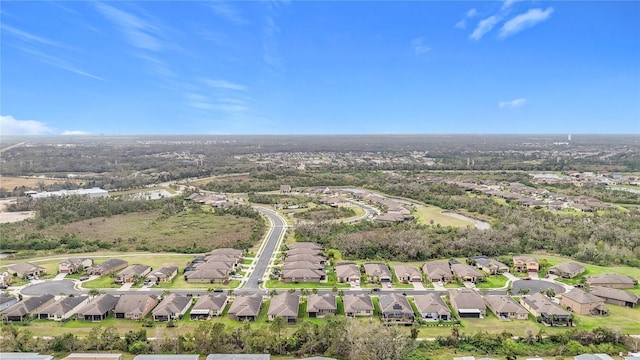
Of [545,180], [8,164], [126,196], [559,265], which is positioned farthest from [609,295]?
[8,164]

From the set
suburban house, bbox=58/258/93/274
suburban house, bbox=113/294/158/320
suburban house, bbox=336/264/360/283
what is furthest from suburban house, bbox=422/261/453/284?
suburban house, bbox=58/258/93/274

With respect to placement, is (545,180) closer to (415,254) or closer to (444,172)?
(444,172)

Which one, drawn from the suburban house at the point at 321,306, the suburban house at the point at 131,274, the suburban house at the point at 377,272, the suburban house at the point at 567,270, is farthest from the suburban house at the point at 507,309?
the suburban house at the point at 131,274

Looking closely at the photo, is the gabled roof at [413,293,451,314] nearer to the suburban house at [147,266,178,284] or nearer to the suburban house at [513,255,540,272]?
the suburban house at [513,255,540,272]

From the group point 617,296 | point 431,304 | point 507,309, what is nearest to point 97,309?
point 431,304

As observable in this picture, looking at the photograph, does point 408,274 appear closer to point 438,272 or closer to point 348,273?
point 438,272

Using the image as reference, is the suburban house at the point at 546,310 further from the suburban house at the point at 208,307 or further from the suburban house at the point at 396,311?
the suburban house at the point at 208,307
